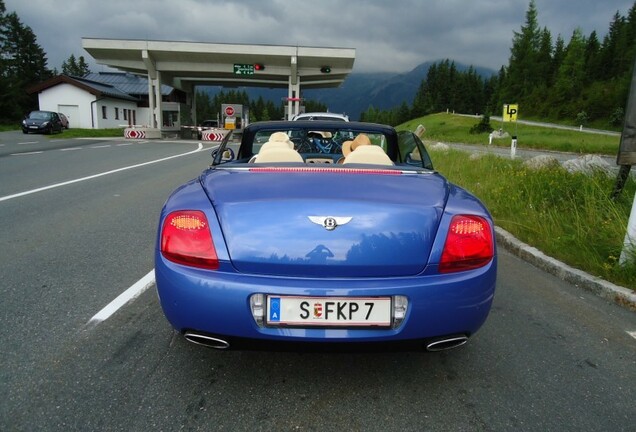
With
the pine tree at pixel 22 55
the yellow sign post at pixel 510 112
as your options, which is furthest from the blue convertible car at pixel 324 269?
the pine tree at pixel 22 55

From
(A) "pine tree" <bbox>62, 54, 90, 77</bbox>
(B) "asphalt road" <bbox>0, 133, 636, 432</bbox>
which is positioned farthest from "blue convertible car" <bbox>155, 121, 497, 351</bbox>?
(A) "pine tree" <bbox>62, 54, 90, 77</bbox>

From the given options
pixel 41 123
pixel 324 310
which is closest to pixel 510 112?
pixel 324 310

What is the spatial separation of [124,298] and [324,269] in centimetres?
214

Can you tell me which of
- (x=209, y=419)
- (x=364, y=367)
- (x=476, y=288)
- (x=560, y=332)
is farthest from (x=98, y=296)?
(x=560, y=332)

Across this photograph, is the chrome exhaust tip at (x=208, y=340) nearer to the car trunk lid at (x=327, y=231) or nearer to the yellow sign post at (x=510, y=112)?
the car trunk lid at (x=327, y=231)

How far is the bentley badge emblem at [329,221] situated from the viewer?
2.05 meters

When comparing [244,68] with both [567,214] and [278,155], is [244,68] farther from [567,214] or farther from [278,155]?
[278,155]

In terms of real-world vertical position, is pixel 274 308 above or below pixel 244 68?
below

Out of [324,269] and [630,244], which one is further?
[630,244]

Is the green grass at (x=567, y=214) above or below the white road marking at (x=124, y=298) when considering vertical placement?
above

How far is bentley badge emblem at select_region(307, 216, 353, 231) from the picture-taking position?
205cm

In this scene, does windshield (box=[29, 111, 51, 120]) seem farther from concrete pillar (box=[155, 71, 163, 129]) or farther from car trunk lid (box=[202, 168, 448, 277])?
car trunk lid (box=[202, 168, 448, 277])

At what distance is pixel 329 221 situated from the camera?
2.06 m

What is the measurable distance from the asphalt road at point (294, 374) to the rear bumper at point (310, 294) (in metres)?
0.37
